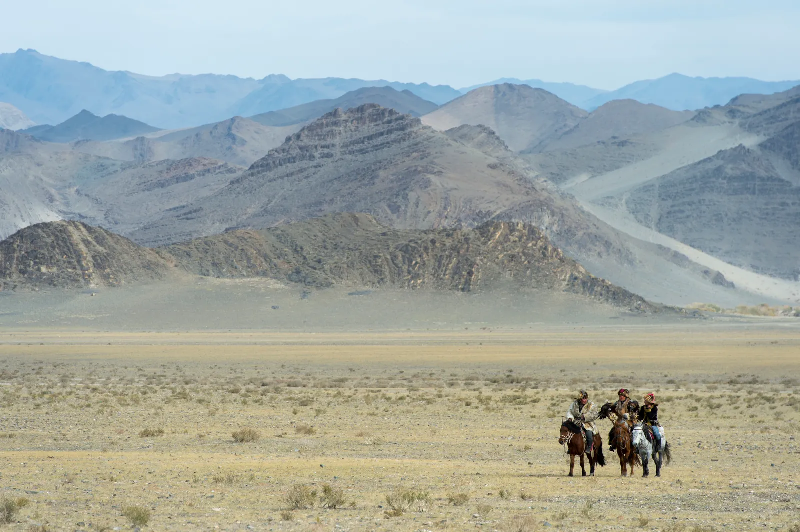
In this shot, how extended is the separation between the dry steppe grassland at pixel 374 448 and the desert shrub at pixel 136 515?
0.04 metres

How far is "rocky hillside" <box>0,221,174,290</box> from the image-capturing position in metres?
126

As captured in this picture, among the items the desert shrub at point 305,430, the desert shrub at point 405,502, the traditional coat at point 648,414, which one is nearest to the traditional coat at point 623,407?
the traditional coat at point 648,414

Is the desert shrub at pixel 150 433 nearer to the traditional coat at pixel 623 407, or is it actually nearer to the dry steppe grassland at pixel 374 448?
the dry steppe grassland at pixel 374 448

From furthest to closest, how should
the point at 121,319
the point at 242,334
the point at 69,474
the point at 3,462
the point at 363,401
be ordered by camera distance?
the point at 121,319 → the point at 242,334 → the point at 363,401 → the point at 3,462 → the point at 69,474

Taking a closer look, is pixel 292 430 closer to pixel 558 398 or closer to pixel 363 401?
pixel 363 401

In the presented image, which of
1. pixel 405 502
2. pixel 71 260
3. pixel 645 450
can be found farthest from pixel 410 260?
pixel 405 502

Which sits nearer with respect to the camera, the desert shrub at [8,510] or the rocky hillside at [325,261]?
the desert shrub at [8,510]

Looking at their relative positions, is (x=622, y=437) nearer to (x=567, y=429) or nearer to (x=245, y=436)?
(x=567, y=429)

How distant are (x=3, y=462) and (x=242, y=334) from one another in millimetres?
80664

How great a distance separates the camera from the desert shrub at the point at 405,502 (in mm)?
16359

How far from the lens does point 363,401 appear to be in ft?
123

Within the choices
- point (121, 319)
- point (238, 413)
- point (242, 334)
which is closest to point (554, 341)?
point (242, 334)

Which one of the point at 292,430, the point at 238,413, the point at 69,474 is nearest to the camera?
the point at 69,474

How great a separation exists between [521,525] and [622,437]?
5.75 m
